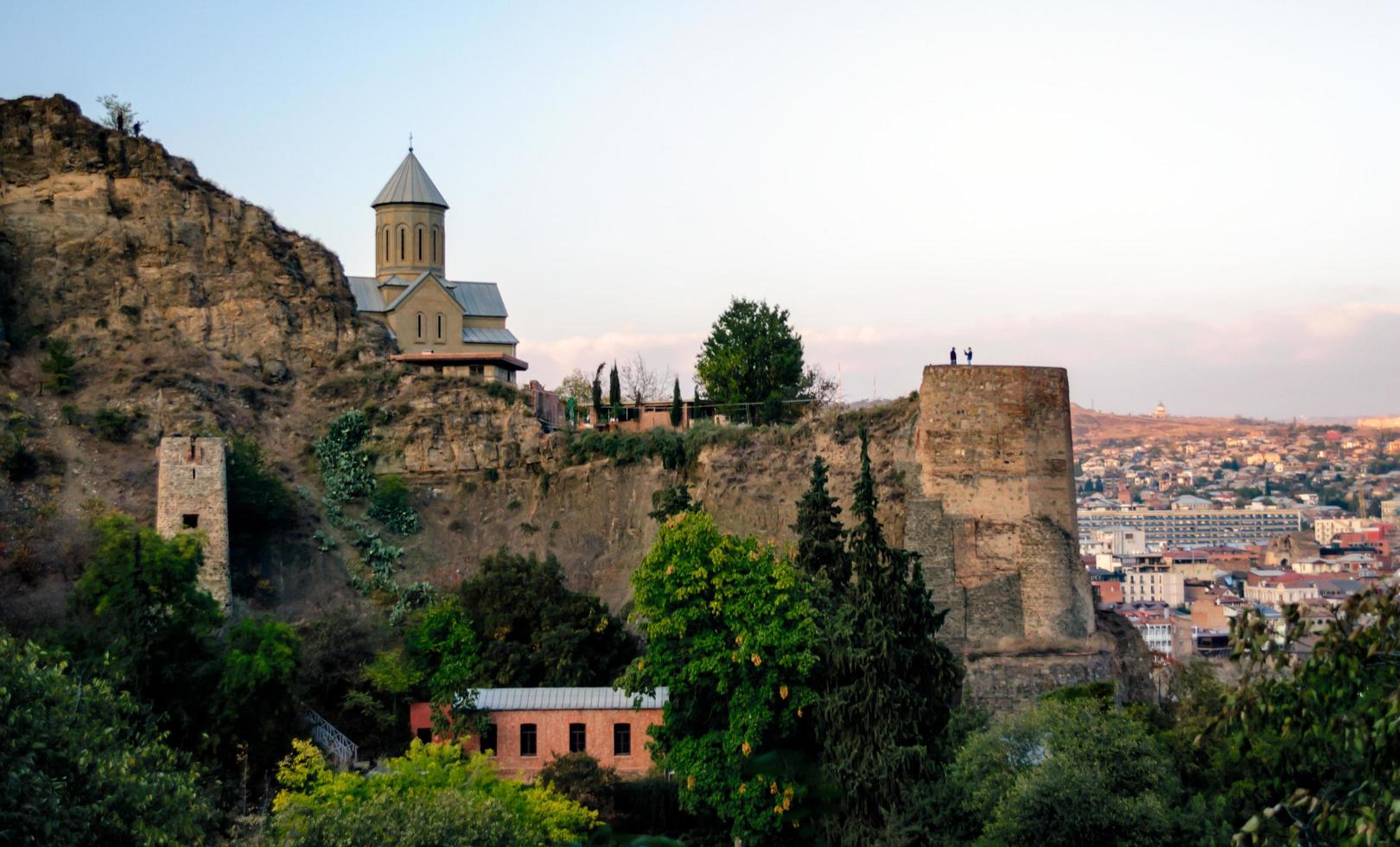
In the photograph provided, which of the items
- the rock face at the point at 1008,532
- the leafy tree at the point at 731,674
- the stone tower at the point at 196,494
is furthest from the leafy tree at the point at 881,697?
the stone tower at the point at 196,494

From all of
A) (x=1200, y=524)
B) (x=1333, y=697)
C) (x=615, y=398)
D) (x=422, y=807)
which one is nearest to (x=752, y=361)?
(x=615, y=398)

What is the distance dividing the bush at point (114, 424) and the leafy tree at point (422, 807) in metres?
11.1

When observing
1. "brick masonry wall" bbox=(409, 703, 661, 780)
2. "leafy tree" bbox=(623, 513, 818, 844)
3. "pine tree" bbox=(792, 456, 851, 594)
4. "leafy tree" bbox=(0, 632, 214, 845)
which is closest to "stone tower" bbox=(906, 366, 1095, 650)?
"pine tree" bbox=(792, 456, 851, 594)

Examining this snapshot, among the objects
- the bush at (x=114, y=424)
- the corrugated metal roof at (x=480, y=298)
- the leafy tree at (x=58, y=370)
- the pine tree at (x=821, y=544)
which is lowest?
the pine tree at (x=821, y=544)

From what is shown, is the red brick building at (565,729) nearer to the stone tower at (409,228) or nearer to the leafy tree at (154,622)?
the leafy tree at (154,622)

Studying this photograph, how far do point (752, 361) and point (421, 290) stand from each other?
349 inches

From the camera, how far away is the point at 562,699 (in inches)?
1048

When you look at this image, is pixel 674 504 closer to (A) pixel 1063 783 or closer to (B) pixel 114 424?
(A) pixel 1063 783

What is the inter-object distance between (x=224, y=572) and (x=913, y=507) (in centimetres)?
1226

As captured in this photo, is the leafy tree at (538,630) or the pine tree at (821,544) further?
the leafy tree at (538,630)

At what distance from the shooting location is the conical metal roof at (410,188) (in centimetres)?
4384

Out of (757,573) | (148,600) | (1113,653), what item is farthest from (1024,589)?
(148,600)

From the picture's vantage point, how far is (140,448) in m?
32.2

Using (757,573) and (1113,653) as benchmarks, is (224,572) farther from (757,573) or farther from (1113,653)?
(1113,653)
